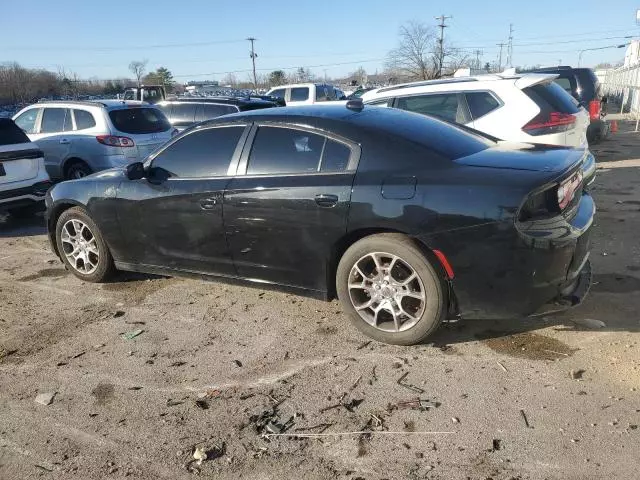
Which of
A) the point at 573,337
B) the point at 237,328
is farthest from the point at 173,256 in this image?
the point at 573,337

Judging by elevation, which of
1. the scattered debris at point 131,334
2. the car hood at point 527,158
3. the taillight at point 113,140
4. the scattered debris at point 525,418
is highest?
the car hood at point 527,158

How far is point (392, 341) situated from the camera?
370 cm

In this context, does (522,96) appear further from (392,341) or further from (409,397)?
(409,397)

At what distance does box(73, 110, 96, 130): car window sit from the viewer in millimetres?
9375

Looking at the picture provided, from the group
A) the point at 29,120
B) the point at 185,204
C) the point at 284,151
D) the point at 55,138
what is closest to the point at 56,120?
the point at 55,138

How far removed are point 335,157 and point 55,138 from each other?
25.6 ft

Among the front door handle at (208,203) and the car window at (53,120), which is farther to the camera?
the car window at (53,120)

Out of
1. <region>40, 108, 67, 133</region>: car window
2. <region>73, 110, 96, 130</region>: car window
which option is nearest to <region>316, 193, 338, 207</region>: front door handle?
<region>73, 110, 96, 130</region>: car window

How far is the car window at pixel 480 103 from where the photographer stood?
6.79 metres

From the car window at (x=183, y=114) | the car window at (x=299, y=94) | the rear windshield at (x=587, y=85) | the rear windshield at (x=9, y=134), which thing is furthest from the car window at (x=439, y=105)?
the car window at (x=299, y=94)

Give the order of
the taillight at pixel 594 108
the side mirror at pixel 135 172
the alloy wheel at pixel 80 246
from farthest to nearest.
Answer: the taillight at pixel 594 108 < the alloy wheel at pixel 80 246 < the side mirror at pixel 135 172

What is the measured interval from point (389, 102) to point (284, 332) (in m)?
4.76

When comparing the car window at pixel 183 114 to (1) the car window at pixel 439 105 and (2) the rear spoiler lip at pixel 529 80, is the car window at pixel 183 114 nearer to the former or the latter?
(1) the car window at pixel 439 105

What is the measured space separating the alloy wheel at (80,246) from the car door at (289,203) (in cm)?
182
